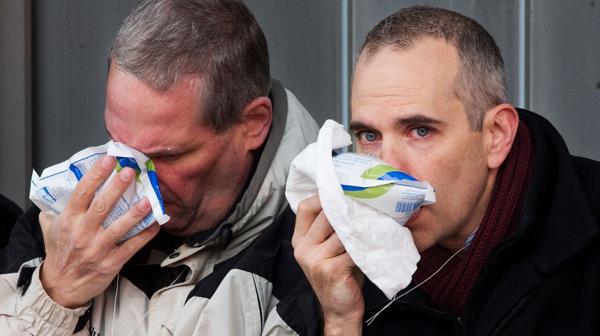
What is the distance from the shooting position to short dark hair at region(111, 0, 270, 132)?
3.43 m

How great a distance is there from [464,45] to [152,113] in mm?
926

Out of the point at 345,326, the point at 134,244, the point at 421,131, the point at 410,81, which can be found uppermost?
the point at 410,81

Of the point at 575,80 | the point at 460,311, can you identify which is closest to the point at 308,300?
the point at 460,311

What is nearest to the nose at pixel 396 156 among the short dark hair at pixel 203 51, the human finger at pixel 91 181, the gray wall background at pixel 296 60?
the short dark hair at pixel 203 51

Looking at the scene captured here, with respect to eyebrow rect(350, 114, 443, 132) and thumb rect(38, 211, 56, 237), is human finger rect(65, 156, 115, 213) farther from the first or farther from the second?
eyebrow rect(350, 114, 443, 132)

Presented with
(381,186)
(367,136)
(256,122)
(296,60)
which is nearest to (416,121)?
(367,136)

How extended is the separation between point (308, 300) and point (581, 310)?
2.38 ft

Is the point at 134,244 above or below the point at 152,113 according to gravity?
below

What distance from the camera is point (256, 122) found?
363cm

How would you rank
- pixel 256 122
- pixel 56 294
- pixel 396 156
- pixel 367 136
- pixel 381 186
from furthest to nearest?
pixel 256 122
pixel 56 294
pixel 367 136
pixel 396 156
pixel 381 186

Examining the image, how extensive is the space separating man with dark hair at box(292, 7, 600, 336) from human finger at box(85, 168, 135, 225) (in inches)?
22.4

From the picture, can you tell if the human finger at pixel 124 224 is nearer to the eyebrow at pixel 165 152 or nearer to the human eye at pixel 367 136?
the eyebrow at pixel 165 152

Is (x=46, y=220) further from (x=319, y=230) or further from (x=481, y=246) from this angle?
(x=481, y=246)

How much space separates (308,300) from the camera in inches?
125
